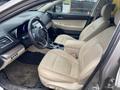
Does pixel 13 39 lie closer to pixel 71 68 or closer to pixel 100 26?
pixel 71 68

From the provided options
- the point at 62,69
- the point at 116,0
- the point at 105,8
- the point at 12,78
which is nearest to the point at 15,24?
the point at 12,78

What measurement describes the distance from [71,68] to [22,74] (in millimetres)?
540

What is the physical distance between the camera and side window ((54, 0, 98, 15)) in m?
3.44

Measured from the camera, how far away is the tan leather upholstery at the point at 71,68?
2006mm

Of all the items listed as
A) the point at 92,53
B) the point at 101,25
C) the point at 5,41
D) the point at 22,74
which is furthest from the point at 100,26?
the point at 5,41

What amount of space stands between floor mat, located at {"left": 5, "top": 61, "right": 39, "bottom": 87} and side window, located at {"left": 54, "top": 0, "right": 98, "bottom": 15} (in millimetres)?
993

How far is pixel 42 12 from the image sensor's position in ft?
11.8

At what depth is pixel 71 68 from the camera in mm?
2396

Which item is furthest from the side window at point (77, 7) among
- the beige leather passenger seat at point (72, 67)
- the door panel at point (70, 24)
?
the beige leather passenger seat at point (72, 67)

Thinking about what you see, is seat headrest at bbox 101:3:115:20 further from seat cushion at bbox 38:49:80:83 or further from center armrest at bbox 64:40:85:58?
seat cushion at bbox 38:49:80:83

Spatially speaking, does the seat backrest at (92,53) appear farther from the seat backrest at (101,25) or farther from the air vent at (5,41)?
the air vent at (5,41)

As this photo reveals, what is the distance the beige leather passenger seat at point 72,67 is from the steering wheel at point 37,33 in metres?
0.25

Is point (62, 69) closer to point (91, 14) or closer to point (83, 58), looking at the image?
point (83, 58)

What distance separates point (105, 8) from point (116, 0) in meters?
0.32
